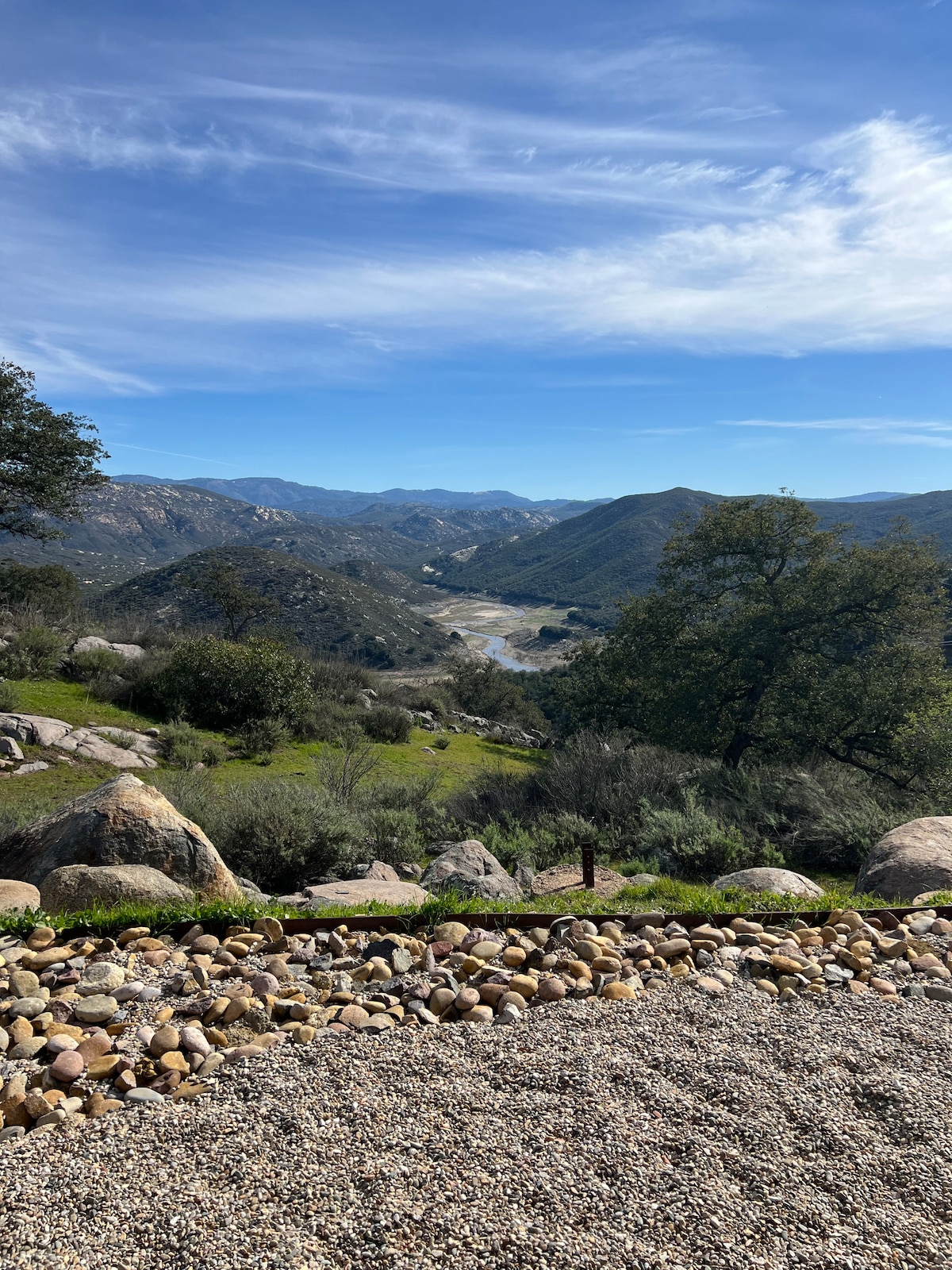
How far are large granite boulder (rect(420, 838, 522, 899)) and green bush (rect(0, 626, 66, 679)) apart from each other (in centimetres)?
1403

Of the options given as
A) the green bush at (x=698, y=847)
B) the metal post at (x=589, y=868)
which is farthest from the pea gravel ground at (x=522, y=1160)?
the green bush at (x=698, y=847)

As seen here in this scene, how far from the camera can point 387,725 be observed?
2138 cm

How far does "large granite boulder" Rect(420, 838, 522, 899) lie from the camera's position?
668cm

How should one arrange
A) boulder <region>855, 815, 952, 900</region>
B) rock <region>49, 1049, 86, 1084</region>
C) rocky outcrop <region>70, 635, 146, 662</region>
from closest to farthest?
1. rock <region>49, 1049, 86, 1084</region>
2. boulder <region>855, 815, 952, 900</region>
3. rocky outcrop <region>70, 635, 146, 662</region>

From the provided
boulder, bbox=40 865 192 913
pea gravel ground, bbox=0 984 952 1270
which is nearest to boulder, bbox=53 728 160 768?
boulder, bbox=40 865 192 913

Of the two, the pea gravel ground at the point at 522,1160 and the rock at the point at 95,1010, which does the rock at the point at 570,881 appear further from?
the rock at the point at 95,1010

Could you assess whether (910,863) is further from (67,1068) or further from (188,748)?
(188,748)

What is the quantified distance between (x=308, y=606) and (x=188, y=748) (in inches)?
2259

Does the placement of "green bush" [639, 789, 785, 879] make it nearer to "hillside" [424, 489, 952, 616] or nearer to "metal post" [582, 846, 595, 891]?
"metal post" [582, 846, 595, 891]

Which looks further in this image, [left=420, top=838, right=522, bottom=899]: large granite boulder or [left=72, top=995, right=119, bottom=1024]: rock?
[left=420, top=838, right=522, bottom=899]: large granite boulder

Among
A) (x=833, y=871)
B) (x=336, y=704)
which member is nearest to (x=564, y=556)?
(x=336, y=704)

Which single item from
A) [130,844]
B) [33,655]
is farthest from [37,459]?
[130,844]

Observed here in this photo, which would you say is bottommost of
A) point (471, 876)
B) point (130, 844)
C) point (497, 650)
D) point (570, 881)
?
point (497, 650)

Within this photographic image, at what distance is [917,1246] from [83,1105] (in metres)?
3.11
